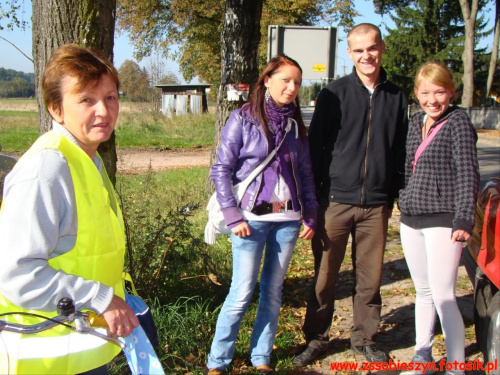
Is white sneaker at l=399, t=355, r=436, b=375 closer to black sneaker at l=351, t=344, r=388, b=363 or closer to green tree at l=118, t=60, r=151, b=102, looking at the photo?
black sneaker at l=351, t=344, r=388, b=363

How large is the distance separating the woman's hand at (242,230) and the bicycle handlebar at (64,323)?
143 centimetres

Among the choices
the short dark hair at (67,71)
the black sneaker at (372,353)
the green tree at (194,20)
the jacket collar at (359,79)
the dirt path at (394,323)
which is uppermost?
the green tree at (194,20)

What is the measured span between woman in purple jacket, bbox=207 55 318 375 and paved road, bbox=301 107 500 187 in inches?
335

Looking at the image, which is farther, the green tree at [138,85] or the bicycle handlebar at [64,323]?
the green tree at [138,85]

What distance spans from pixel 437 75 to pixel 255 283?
5.90 ft

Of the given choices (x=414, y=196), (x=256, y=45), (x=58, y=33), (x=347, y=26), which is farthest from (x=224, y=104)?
(x=347, y=26)

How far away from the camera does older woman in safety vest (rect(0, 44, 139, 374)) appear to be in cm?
152

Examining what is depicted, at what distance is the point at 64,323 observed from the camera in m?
1.59

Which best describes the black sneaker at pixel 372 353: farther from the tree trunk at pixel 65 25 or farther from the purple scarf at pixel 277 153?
the tree trunk at pixel 65 25

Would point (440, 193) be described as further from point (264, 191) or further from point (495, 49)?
point (495, 49)

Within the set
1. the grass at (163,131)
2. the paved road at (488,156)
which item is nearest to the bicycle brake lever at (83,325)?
the paved road at (488,156)

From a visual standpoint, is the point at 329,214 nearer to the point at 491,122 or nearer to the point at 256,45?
the point at 256,45

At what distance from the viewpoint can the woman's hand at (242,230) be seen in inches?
118

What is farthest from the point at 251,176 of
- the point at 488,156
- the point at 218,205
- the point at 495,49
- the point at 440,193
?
the point at 495,49
